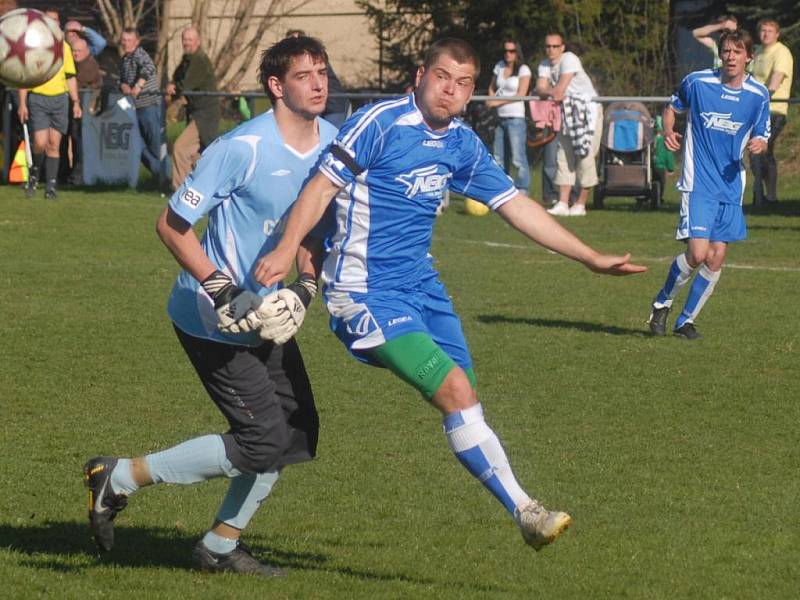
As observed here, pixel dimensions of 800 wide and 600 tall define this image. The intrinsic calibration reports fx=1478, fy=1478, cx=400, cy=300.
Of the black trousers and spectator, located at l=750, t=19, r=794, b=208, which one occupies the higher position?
spectator, located at l=750, t=19, r=794, b=208

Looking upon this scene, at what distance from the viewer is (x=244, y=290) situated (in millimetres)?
4840

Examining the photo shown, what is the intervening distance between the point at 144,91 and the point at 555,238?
1577 cm

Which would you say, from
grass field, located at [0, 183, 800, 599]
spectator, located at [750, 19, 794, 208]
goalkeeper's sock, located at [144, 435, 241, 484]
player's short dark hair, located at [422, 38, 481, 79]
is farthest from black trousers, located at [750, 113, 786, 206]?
goalkeeper's sock, located at [144, 435, 241, 484]

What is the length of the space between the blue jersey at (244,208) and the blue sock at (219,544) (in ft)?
2.39

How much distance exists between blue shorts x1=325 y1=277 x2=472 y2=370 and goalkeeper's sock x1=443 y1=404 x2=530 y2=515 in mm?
338

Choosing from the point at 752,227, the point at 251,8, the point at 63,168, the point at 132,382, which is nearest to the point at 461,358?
the point at 132,382

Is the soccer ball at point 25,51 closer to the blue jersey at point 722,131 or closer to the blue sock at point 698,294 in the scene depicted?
the blue jersey at point 722,131

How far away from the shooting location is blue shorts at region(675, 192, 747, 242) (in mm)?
10266

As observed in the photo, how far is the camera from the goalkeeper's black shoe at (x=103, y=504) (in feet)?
16.9

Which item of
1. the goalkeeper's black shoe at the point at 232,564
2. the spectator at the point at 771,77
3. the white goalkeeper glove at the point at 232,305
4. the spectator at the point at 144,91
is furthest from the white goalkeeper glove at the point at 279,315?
the spectator at the point at 144,91

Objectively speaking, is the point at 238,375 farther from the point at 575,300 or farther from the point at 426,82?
the point at 575,300

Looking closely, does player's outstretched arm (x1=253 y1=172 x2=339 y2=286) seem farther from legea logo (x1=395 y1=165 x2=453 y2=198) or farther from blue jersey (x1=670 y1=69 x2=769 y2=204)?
blue jersey (x1=670 y1=69 x2=769 y2=204)

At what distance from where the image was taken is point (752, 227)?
1722 centimetres

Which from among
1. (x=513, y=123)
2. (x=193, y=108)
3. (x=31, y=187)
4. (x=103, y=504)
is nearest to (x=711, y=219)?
(x=103, y=504)
